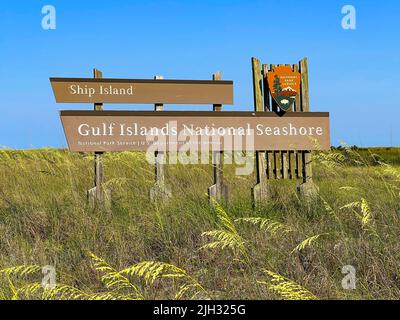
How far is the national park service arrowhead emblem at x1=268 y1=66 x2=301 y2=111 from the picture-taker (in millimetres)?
8586

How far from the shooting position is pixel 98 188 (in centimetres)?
804

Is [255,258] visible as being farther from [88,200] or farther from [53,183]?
[53,183]

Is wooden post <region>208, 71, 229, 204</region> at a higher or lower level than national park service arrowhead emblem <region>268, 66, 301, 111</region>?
lower

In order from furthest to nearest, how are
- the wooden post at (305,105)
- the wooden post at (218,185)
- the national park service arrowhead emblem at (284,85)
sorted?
the wooden post at (305,105) < the national park service arrowhead emblem at (284,85) < the wooden post at (218,185)

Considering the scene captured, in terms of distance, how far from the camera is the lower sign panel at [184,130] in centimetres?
799

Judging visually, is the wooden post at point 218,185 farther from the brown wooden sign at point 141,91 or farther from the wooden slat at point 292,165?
the wooden slat at point 292,165

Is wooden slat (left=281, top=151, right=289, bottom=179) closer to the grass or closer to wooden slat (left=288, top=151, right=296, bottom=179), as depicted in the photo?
wooden slat (left=288, top=151, right=296, bottom=179)

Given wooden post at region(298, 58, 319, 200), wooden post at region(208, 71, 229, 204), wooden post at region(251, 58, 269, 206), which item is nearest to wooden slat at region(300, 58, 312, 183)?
wooden post at region(298, 58, 319, 200)

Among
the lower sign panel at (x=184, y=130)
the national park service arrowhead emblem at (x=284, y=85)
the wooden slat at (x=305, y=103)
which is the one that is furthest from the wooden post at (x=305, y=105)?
the lower sign panel at (x=184, y=130)

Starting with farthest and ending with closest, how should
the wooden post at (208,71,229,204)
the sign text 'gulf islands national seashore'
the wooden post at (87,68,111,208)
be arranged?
1. the sign text 'gulf islands national seashore'
2. the wooden post at (208,71,229,204)
3. the wooden post at (87,68,111,208)

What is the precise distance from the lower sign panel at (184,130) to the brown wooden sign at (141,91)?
426 millimetres

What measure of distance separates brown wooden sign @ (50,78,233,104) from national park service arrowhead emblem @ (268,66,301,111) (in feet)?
2.53

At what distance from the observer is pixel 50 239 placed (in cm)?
596
